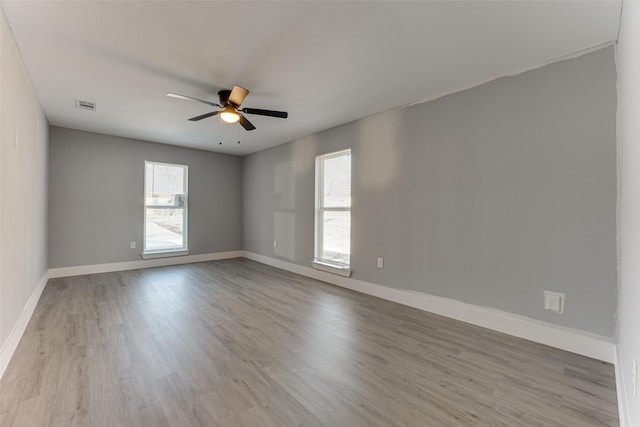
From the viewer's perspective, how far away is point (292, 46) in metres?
2.22

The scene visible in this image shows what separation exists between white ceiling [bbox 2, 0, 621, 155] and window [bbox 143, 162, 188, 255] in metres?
2.22

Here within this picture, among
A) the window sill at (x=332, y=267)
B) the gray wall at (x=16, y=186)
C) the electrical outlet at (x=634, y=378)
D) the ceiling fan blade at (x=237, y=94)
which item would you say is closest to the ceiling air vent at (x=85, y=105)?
the gray wall at (x=16, y=186)

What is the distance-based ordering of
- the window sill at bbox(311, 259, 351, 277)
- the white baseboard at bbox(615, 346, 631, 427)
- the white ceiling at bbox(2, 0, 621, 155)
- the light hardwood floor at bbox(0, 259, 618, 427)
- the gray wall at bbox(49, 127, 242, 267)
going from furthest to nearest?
the gray wall at bbox(49, 127, 242, 267) → the window sill at bbox(311, 259, 351, 277) → the white ceiling at bbox(2, 0, 621, 155) → the light hardwood floor at bbox(0, 259, 618, 427) → the white baseboard at bbox(615, 346, 631, 427)

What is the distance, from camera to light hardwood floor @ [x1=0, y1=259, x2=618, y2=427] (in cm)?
153

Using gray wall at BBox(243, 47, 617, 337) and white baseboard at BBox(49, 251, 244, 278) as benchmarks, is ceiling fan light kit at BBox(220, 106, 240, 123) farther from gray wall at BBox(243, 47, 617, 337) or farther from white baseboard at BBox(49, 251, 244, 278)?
white baseboard at BBox(49, 251, 244, 278)

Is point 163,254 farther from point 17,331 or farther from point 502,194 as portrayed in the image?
point 502,194

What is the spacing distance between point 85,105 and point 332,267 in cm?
387

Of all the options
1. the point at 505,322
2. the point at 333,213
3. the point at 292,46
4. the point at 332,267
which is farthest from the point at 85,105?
the point at 505,322

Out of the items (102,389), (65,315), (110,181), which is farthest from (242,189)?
(102,389)

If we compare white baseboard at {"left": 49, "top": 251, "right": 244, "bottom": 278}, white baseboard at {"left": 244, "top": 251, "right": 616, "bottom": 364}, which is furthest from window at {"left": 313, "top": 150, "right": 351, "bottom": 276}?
white baseboard at {"left": 49, "top": 251, "right": 244, "bottom": 278}

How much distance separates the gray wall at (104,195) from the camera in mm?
4559

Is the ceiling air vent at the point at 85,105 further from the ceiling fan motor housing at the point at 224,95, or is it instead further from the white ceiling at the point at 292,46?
the ceiling fan motor housing at the point at 224,95

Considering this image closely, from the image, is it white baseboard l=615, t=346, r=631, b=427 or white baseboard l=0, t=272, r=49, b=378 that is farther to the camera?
white baseboard l=0, t=272, r=49, b=378

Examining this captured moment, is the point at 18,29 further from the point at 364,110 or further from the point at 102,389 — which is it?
the point at 364,110
